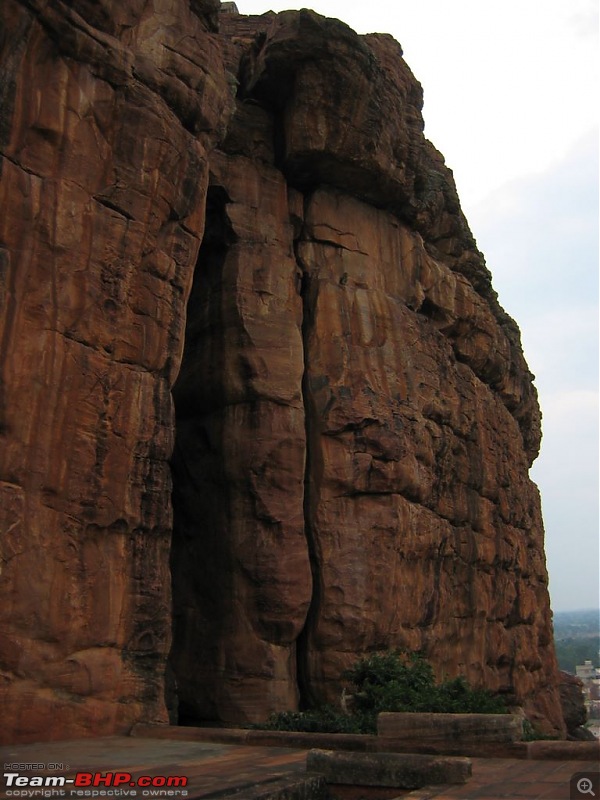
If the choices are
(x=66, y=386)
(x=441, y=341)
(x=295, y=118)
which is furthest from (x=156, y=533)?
(x=441, y=341)

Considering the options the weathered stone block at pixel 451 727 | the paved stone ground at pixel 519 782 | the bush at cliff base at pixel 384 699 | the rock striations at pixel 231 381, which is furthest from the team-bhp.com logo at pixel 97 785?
the bush at cliff base at pixel 384 699

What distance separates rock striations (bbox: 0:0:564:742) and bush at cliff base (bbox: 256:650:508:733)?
1.36 m

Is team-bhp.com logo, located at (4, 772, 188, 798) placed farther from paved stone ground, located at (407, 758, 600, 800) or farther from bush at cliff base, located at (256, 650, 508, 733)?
bush at cliff base, located at (256, 650, 508, 733)

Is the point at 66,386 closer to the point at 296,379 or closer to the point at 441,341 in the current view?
the point at 296,379

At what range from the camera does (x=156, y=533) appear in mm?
13719

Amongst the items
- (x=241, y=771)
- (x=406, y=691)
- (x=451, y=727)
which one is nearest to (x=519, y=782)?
(x=451, y=727)

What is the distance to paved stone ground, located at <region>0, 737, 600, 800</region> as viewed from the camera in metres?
6.97

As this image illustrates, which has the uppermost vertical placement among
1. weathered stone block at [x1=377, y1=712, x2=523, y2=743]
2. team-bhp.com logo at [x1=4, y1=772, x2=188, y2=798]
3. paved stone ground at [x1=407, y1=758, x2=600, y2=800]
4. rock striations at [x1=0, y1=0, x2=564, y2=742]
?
rock striations at [x1=0, y1=0, x2=564, y2=742]

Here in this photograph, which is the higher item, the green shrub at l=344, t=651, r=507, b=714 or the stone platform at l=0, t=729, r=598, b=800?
the green shrub at l=344, t=651, r=507, b=714

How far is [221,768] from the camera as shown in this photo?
8.45 meters

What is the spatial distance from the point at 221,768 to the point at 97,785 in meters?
1.51

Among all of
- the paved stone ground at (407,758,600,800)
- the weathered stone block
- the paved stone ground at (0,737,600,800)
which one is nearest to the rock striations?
the paved stone ground at (0,737,600,800)

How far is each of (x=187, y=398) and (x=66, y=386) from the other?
22.9ft

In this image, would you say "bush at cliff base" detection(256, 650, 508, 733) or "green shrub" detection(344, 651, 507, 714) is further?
"green shrub" detection(344, 651, 507, 714)
